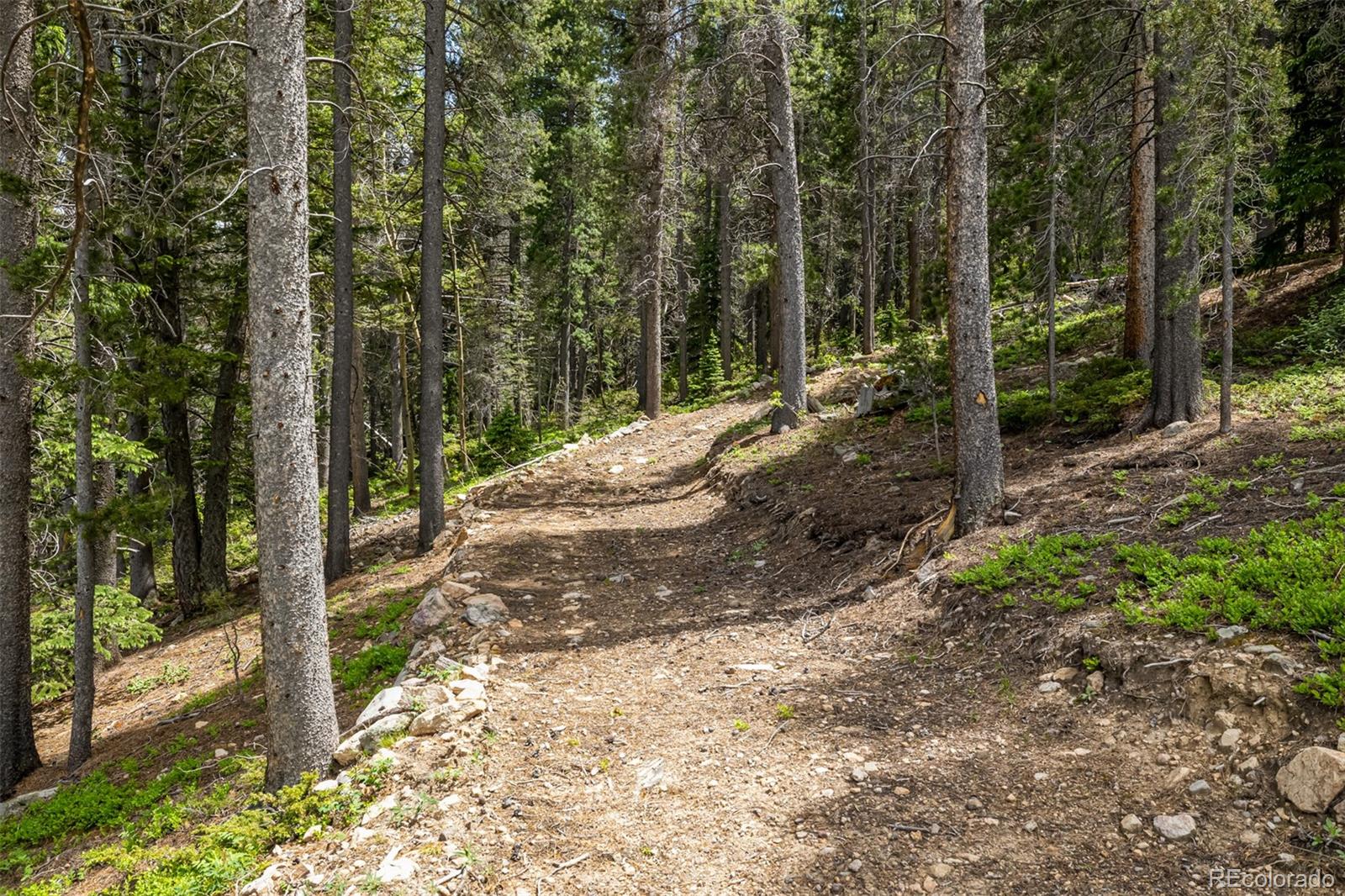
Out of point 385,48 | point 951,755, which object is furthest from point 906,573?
point 385,48

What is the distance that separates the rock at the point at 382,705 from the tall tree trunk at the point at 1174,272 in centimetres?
902

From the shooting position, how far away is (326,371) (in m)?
21.3

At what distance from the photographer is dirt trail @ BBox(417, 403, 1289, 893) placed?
11.8 feet

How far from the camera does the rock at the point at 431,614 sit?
7.74 metres

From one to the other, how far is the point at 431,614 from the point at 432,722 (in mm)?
2637

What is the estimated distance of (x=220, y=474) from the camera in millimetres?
12531

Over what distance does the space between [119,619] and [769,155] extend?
13230mm

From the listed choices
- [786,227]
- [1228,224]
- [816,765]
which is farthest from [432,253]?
[1228,224]

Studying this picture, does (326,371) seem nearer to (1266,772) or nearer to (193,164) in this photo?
(193,164)

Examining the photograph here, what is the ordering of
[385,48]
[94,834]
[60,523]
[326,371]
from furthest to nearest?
1. [326,371]
2. [385,48]
3. [60,523]
4. [94,834]

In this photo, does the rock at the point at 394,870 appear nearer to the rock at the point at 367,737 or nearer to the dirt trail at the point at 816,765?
the dirt trail at the point at 816,765

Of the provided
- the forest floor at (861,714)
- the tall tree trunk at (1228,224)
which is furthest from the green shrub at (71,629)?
the tall tree trunk at (1228,224)

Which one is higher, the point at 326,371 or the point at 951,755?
the point at 326,371

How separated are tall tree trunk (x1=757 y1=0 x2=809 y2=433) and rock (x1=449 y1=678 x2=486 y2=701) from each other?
9189 mm
